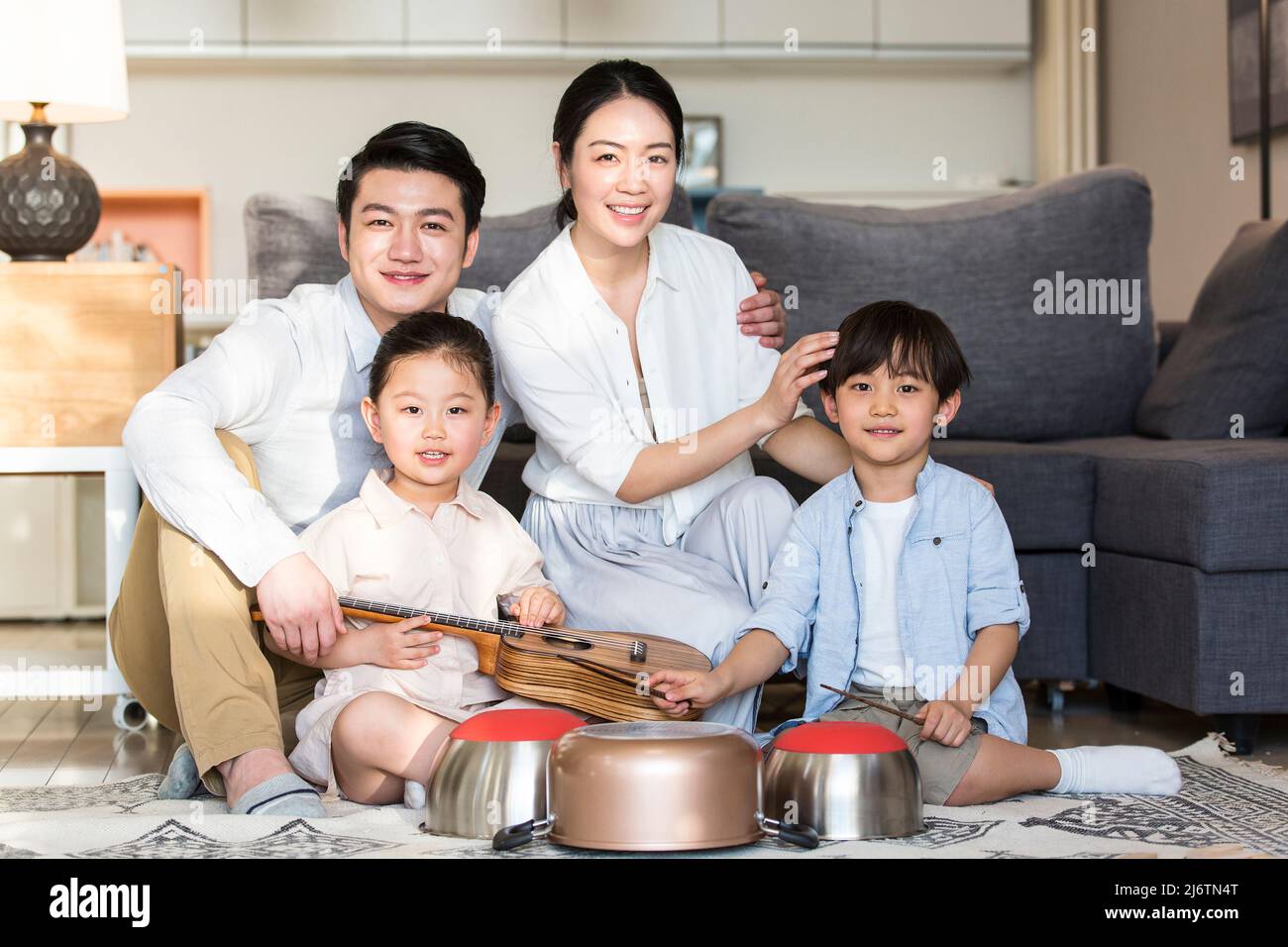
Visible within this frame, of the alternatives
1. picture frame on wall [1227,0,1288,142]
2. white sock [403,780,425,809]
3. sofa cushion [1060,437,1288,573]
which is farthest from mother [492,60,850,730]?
picture frame on wall [1227,0,1288,142]

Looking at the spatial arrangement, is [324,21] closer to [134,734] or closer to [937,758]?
[134,734]

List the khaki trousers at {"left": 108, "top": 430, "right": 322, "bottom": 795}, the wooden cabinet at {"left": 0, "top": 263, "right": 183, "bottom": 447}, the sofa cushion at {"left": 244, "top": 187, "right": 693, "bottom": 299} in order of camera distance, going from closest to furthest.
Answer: the khaki trousers at {"left": 108, "top": 430, "right": 322, "bottom": 795}
the wooden cabinet at {"left": 0, "top": 263, "right": 183, "bottom": 447}
the sofa cushion at {"left": 244, "top": 187, "right": 693, "bottom": 299}

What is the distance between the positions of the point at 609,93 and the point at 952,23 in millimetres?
3411

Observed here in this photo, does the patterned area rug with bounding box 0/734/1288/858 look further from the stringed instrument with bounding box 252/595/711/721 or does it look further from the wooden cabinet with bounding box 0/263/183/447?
the wooden cabinet with bounding box 0/263/183/447

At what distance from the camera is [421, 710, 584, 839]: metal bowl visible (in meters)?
1.43

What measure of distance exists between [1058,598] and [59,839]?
1.63 metres

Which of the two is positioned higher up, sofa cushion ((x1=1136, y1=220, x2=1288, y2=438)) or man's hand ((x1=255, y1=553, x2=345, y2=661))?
sofa cushion ((x1=1136, y1=220, x2=1288, y2=438))

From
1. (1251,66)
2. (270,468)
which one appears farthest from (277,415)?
(1251,66)

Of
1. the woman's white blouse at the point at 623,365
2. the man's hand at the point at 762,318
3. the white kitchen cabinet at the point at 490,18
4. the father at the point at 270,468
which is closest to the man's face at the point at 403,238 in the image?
the father at the point at 270,468

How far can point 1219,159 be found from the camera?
402cm

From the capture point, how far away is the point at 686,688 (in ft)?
5.20

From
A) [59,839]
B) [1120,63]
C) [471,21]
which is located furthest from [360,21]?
[59,839]

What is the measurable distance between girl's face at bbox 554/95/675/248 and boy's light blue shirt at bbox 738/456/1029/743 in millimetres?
460

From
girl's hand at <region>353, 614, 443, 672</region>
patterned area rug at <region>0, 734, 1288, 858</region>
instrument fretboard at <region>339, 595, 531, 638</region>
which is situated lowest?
patterned area rug at <region>0, 734, 1288, 858</region>
